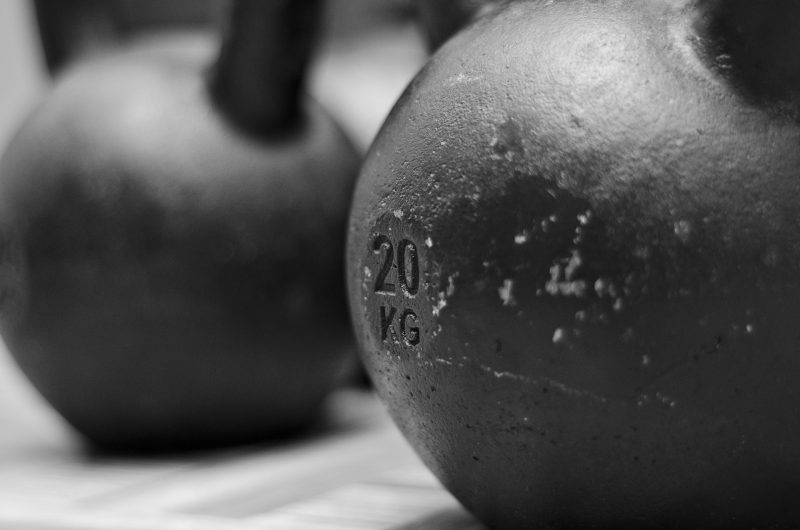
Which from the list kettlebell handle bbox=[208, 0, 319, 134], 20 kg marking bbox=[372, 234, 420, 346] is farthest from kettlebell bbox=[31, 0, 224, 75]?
20 kg marking bbox=[372, 234, 420, 346]

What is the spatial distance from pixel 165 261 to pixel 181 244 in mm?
21

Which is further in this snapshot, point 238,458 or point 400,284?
point 238,458

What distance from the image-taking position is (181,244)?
41.9 inches

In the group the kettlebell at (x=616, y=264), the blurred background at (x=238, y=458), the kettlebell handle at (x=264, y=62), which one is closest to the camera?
the kettlebell at (x=616, y=264)

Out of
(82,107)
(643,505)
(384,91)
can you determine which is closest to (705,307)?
(643,505)

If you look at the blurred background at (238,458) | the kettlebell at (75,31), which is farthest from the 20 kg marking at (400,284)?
the kettlebell at (75,31)

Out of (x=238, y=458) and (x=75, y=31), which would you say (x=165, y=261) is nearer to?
(x=238, y=458)

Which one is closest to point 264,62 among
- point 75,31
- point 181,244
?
point 181,244

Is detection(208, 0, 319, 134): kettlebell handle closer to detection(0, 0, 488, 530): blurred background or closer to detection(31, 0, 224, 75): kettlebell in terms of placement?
detection(0, 0, 488, 530): blurred background

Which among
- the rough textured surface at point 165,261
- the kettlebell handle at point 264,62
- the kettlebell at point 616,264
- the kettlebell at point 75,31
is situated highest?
the kettlebell at point 75,31

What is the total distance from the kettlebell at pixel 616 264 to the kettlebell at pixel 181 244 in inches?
15.1

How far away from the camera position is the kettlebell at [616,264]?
24.6 inches

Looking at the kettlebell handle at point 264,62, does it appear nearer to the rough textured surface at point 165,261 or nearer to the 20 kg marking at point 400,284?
the rough textured surface at point 165,261

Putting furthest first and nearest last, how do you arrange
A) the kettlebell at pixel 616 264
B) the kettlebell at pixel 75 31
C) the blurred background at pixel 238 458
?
1. the kettlebell at pixel 75 31
2. the blurred background at pixel 238 458
3. the kettlebell at pixel 616 264
